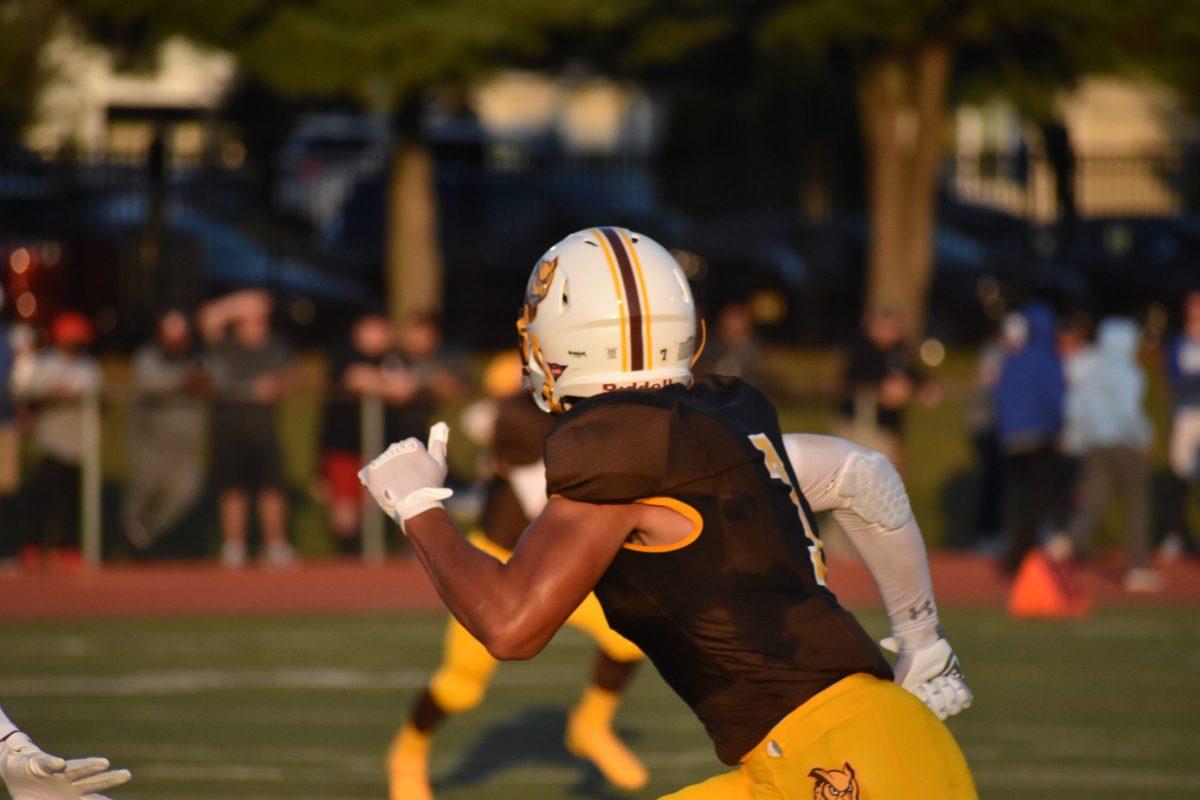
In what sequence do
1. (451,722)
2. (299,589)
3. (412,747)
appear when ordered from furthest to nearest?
1. (299,589)
2. (451,722)
3. (412,747)

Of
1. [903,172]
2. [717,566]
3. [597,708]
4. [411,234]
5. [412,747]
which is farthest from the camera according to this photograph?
[903,172]

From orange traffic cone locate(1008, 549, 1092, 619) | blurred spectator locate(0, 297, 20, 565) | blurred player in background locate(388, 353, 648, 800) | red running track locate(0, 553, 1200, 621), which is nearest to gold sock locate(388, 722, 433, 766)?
blurred player in background locate(388, 353, 648, 800)

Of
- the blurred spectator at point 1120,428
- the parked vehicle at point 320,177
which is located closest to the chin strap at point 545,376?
the blurred spectator at point 1120,428

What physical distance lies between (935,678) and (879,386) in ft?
36.6

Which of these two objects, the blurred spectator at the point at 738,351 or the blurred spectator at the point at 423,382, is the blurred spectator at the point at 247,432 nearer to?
the blurred spectator at the point at 423,382

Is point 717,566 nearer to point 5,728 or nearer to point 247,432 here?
point 5,728

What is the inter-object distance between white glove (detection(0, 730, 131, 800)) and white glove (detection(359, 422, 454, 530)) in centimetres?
79

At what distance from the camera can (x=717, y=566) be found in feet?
11.9

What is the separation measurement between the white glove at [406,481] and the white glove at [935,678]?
1.02 m

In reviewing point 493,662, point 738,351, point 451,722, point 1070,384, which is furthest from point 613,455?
point 738,351

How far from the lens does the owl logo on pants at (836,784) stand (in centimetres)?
355

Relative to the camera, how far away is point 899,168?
79.9 ft

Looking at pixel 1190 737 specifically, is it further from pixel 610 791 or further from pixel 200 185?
pixel 200 185

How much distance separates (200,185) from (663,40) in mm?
6444
